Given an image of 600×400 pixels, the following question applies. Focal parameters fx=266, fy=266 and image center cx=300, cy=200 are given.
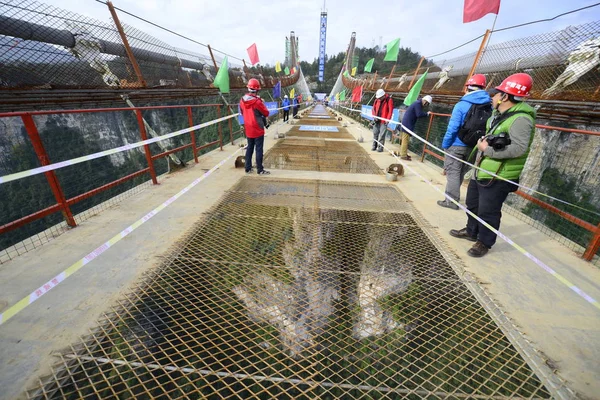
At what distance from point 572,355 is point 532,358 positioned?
1.03 feet

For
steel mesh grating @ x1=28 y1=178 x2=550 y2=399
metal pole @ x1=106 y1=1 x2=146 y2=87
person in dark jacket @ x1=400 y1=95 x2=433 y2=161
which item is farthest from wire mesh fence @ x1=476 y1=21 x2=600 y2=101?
metal pole @ x1=106 y1=1 x2=146 y2=87

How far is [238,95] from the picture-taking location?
1431 centimetres

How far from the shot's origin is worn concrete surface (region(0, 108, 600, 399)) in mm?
1726

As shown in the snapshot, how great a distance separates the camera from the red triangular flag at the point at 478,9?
6629 millimetres

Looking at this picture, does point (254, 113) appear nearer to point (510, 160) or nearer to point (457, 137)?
point (457, 137)

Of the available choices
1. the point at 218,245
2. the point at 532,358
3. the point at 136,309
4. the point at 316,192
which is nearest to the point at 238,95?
the point at 316,192

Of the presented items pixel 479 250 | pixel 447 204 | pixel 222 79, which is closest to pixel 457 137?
pixel 447 204

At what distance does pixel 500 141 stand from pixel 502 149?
0.28 ft

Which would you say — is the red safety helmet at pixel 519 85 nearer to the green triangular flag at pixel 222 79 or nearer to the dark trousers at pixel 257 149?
the dark trousers at pixel 257 149

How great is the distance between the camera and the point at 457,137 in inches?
147

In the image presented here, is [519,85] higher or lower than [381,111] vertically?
higher

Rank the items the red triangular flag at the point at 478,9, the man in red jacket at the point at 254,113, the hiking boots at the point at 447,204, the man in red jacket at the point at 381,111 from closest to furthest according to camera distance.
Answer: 1. the hiking boots at the point at 447,204
2. the man in red jacket at the point at 254,113
3. the red triangular flag at the point at 478,9
4. the man in red jacket at the point at 381,111

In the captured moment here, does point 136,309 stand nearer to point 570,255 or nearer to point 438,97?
point 570,255

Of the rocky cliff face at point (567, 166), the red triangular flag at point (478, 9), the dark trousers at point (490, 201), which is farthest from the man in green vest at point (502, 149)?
the red triangular flag at point (478, 9)
